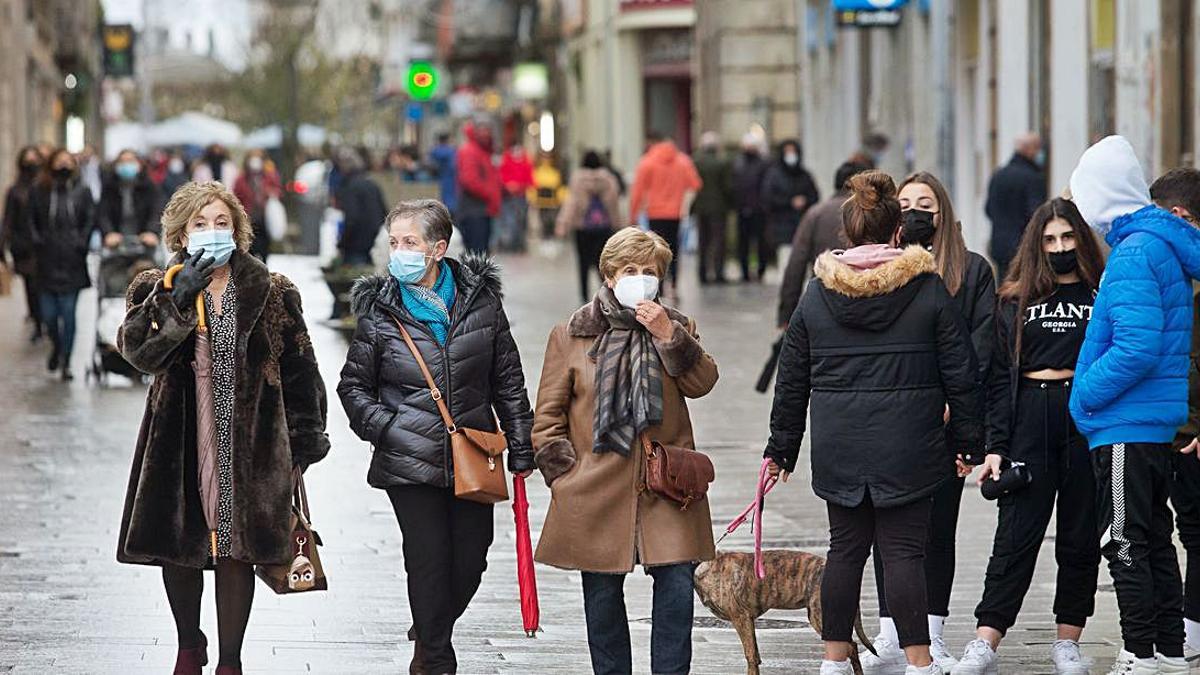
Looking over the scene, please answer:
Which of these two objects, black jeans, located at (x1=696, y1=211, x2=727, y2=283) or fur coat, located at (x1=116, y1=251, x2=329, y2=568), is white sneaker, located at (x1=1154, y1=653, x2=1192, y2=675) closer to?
fur coat, located at (x1=116, y1=251, x2=329, y2=568)

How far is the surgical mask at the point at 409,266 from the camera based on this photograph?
7.64 metres

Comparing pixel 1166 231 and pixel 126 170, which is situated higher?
pixel 126 170

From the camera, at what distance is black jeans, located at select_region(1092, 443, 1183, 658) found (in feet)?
26.0

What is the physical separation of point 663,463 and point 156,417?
1.52 meters

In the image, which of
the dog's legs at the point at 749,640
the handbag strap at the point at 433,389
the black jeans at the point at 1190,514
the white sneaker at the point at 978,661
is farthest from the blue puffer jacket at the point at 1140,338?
the handbag strap at the point at 433,389

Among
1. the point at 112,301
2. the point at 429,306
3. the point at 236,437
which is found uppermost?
the point at 429,306

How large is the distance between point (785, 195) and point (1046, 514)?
812 inches

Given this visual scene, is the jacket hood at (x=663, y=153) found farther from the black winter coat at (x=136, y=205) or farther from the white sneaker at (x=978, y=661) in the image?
the white sneaker at (x=978, y=661)

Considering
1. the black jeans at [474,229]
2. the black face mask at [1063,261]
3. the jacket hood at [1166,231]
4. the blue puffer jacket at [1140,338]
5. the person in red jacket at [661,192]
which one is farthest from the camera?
the black jeans at [474,229]

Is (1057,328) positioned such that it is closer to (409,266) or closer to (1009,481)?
(1009,481)

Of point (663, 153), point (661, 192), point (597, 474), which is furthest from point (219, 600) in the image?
point (663, 153)

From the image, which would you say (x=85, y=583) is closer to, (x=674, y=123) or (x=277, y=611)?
(x=277, y=611)

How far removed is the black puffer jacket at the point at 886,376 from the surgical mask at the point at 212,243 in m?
1.78

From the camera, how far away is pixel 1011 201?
21.8 m
